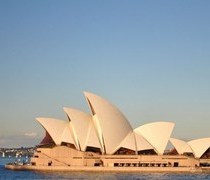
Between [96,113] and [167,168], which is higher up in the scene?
[96,113]

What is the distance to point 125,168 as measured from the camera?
313 feet

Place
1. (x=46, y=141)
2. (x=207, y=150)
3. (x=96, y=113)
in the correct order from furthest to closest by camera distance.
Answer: (x=207, y=150) → (x=46, y=141) → (x=96, y=113)

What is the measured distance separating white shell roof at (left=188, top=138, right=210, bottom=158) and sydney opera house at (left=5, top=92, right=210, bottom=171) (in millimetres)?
2958

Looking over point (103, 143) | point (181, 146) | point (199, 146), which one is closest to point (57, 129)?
point (103, 143)

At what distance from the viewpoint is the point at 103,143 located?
95.3 metres

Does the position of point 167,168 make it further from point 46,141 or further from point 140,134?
point 46,141

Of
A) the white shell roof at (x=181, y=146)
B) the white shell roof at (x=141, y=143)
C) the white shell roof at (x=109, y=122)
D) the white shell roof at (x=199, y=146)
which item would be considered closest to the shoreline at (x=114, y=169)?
the white shell roof at (x=109, y=122)

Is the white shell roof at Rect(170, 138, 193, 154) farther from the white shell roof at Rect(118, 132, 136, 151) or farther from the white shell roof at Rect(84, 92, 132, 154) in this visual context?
the white shell roof at Rect(84, 92, 132, 154)

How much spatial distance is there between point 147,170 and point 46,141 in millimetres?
20008

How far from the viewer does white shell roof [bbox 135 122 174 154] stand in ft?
323

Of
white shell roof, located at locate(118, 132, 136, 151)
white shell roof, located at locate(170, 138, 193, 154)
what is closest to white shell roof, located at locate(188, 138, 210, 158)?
white shell roof, located at locate(170, 138, 193, 154)

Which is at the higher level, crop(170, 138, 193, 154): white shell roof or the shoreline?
crop(170, 138, 193, 154): white shell roof

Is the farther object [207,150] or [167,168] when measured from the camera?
[207,150]

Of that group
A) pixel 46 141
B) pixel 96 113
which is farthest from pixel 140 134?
pixel 46 141
